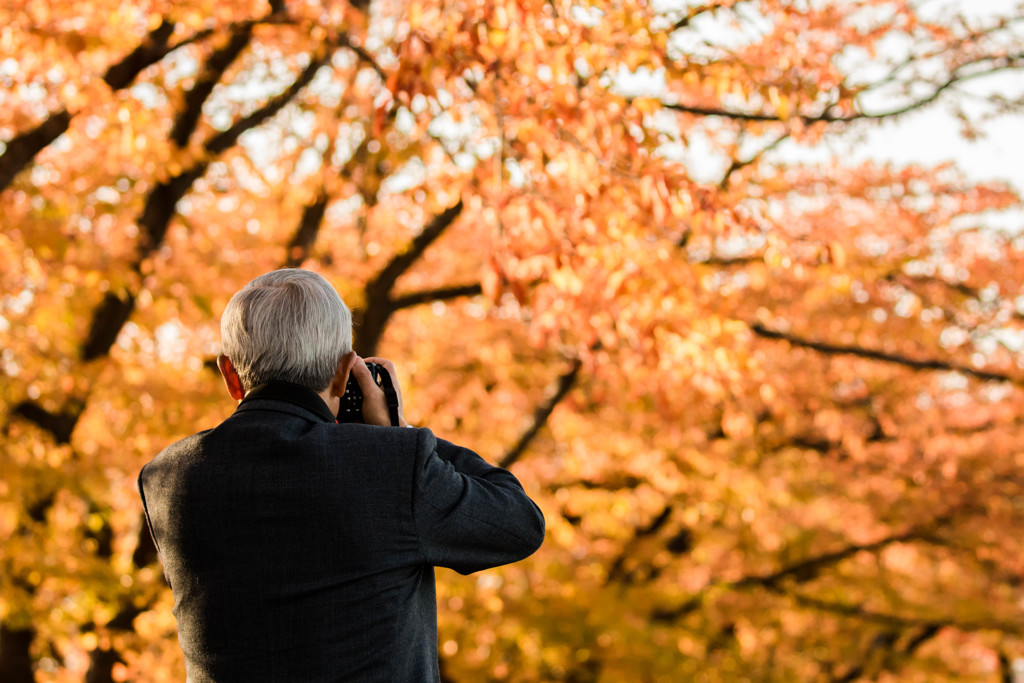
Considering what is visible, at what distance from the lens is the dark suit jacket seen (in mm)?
1337

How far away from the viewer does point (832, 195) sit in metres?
9.20

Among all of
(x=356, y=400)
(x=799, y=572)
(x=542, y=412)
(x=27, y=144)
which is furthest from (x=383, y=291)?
(x=799, y=572)

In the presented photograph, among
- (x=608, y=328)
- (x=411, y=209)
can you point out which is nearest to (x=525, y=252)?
(x=608, y=328)

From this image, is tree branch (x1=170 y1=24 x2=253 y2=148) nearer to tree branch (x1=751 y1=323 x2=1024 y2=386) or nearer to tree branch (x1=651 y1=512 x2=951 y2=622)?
tree branch (x1=751 y1=323 x2=1024 y2=386)

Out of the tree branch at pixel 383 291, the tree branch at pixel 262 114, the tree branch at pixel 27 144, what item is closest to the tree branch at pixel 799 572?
the tree branch at pixel 383 291

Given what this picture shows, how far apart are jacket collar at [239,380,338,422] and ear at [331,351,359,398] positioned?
0.21 ft

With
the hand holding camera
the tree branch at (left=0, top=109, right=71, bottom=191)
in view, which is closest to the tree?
the tree branch at (left=0, top=109, right=71, bottom=191)

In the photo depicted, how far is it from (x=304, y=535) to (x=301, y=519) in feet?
0.09

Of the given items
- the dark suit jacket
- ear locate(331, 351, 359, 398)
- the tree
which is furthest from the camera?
the tree

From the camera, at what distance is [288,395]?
56.2 inches

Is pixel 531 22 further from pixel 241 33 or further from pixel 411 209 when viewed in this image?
pixel 411 209

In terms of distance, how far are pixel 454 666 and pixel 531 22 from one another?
5814 mm

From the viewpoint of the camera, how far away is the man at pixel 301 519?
1338mm

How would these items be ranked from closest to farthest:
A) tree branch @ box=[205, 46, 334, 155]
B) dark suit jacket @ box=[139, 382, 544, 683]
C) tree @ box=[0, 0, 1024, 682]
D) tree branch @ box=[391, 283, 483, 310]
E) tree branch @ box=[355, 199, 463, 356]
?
1. dark suit jacket @ box=[139, 382, 544, 683]
2. tree @ box=[0, 0, 1024, 682]
3. tree branch @ box=[355, 199, 463, 356]
4. tree branch @ box=[205, 46, 334, 155]
5. tree branch @ box=[391, 283, 483, 310]
